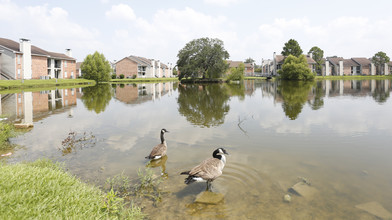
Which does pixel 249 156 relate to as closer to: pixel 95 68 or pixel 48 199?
pixel 48 199

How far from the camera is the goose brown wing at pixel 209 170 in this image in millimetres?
6389

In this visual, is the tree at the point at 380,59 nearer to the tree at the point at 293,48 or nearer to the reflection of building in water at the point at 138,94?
the tree at the point at 293,48

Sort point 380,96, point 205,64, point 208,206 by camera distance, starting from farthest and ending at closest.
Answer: point 205,64
point 380,96
point 208,206

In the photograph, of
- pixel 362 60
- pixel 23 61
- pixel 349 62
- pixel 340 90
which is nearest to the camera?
pixel 340 90

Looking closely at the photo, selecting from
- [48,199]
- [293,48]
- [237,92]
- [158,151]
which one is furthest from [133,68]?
[48,199]

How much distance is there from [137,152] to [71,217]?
5729mm

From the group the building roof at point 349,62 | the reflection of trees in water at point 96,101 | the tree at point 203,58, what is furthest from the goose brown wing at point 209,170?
the building roof at point 349,62

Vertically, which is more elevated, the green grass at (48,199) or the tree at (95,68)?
the tree at (95,68)

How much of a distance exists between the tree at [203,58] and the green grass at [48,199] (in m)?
76.1

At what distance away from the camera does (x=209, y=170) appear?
21.5ft

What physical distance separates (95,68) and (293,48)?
74.5 m

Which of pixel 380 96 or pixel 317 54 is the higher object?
pixel 317 54

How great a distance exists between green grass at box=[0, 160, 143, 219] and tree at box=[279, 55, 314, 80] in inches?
3120

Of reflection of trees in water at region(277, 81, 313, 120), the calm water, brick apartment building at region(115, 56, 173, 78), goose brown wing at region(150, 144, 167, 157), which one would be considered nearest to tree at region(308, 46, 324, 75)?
brick apartment building at region(115, 56, 173, 78)
